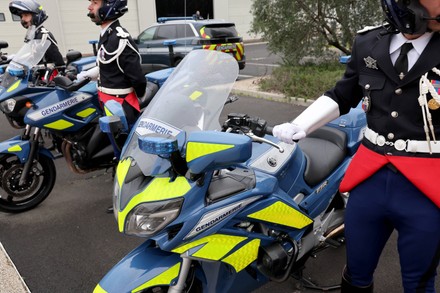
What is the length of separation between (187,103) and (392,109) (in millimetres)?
875

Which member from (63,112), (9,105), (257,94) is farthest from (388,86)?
(257,94)

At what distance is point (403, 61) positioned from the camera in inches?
60.3

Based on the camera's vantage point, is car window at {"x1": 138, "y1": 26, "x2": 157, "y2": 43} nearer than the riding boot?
No

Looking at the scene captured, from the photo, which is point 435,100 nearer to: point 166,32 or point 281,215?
point 281,215

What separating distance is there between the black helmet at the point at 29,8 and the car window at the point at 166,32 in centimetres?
674

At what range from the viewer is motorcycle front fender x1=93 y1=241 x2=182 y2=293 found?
164 centimetres

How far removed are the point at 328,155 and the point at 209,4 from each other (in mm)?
20547

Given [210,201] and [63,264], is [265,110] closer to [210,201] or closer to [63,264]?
[63,264]

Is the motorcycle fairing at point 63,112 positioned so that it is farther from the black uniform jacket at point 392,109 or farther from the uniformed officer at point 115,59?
the black uniform jacket at point 392,109

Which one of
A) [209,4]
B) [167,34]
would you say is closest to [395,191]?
[167,34]

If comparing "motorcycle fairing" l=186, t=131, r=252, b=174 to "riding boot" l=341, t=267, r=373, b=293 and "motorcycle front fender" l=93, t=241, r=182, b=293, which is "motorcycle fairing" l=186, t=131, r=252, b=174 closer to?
"motorcycle front fender" l=93, t=241, r=182, b=293

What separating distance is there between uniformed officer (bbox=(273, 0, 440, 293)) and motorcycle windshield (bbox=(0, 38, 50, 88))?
298 cm

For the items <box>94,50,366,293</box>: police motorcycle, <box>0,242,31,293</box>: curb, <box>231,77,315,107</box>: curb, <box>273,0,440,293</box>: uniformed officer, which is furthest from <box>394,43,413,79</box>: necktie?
<box>231,77,315,107</box>: curb

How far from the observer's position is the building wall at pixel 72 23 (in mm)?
16562
